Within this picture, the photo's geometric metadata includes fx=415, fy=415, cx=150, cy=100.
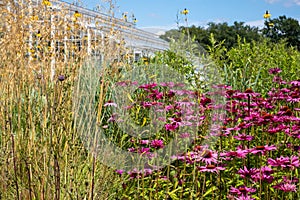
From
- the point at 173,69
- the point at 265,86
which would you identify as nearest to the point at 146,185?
the point at 173,69

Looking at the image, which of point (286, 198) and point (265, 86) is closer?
point (286, 198)

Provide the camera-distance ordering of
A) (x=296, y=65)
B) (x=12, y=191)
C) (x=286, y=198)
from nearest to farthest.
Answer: (x=286, y=198) → (x=12, y=191) → (x=296, y=65)

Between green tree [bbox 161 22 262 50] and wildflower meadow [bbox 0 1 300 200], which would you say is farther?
green tree [bbox 161 22 262 50]

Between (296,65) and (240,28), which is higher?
(240,28)

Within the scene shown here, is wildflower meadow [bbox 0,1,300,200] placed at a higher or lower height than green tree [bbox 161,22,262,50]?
lower

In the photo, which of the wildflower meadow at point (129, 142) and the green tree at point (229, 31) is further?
the green tree at point (229, 31)

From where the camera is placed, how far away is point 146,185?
8.68 ft

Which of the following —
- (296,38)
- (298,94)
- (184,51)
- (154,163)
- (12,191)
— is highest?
(296,38)

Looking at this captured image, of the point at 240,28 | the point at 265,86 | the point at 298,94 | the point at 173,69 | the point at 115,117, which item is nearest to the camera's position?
the point at 298,94

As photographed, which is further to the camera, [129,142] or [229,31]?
[229,31]

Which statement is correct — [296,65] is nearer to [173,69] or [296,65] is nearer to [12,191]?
[173,69]

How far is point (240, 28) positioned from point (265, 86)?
120ft

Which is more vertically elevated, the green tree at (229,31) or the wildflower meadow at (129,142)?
the green tree at (229,31)

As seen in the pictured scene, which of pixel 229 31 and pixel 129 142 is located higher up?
pixel 229 31
